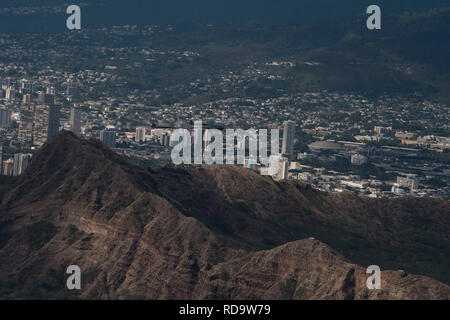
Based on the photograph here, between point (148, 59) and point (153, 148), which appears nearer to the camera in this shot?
point (153, 148)

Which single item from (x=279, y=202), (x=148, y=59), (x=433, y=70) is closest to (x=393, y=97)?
(x=433, y=70)

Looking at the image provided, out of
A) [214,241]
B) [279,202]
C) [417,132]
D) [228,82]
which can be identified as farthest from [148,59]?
[214,241]

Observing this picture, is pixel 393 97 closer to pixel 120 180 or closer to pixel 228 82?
pixel 228 82

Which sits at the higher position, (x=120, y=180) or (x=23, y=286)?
(x=120, y=180)

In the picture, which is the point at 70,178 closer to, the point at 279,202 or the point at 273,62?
the point at 279,202

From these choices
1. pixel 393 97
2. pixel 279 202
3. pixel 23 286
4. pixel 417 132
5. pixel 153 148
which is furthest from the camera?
pixel 393 97
